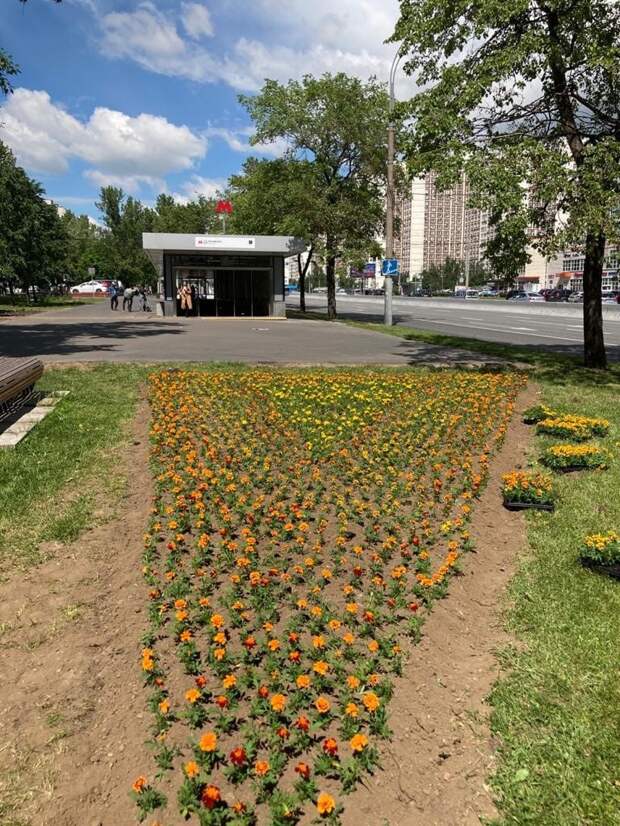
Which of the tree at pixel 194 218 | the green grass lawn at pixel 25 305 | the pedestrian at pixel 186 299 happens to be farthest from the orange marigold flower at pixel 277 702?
the tree at pixel 194 218

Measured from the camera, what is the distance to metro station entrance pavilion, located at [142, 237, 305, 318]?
29562 millimetres

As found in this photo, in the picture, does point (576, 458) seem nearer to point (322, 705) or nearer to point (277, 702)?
point (322, 705)

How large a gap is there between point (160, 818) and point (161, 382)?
7.85 meters

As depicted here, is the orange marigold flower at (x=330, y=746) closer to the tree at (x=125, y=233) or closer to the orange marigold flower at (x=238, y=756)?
the orange marigold flower at (x=238, y=756)

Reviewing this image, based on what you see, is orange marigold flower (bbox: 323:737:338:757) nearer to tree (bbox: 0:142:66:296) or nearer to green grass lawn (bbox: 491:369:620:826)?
green grass lawn (bbox: 491:369:620:826)

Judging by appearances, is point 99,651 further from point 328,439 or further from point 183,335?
point 183,335

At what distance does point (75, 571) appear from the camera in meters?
3.95

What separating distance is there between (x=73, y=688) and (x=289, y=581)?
1.35 meters

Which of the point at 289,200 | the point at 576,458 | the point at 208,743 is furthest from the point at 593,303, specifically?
the point at 289,200

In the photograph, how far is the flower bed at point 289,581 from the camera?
8.03 ft

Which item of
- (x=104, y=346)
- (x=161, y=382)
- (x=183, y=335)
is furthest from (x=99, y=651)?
(x=183, y=335)

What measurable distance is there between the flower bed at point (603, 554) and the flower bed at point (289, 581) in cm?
86

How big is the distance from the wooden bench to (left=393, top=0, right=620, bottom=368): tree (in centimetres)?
693

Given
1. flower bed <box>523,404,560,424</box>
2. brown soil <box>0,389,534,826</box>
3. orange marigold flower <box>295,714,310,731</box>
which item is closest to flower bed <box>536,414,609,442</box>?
flower bed <box>523,404,560,424</box>
